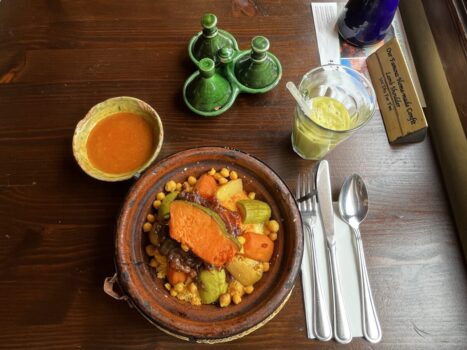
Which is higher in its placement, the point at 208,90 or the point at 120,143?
the point at 208,90

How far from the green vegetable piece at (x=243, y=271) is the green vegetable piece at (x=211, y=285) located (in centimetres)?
4

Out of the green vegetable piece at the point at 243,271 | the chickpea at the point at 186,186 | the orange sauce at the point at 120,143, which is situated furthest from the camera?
the orange sauce at the point at 120,143

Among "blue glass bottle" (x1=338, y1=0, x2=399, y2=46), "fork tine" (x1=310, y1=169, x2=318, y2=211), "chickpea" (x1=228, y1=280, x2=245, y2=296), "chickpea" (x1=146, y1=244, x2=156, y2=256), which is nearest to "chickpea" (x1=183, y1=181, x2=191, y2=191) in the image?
"chickpea" (x1=146, y1=244, x2=156, y2=256)

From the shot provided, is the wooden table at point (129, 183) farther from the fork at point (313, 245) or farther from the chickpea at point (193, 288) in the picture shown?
the chickpea at point (193, 288)

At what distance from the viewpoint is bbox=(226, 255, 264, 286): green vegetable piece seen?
3.51 ft

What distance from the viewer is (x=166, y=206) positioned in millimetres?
1092

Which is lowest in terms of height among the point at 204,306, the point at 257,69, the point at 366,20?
the point at 204,306

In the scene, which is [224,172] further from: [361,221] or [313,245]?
[361,221]

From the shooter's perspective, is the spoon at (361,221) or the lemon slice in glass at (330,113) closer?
the spoon at (361,221)

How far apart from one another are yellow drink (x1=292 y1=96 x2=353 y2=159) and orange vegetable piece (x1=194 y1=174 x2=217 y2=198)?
375 millimetres

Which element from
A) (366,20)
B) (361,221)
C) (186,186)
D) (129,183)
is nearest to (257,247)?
(186,186)

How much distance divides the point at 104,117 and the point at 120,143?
0.13 meters

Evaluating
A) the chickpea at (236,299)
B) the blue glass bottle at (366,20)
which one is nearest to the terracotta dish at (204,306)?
the chickpea at (236,299)

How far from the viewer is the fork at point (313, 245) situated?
43.9 inches
